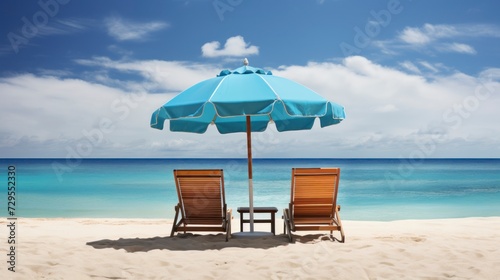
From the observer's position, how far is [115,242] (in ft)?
18.8

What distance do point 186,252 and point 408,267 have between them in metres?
2.16

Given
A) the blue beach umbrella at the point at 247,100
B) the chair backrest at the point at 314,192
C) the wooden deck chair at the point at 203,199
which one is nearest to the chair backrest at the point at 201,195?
the wooden deck chair at the point at 203,199

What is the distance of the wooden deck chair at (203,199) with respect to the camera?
5.65 meters

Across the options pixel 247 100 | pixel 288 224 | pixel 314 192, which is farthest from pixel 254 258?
pixel 247 100

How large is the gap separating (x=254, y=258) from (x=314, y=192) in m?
1.35

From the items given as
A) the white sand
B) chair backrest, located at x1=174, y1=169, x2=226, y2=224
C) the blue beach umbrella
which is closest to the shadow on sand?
the white sand

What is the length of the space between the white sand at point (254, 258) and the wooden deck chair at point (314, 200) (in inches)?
8.2

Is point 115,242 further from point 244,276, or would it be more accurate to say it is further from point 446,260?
point 446,260

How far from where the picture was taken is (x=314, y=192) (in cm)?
563

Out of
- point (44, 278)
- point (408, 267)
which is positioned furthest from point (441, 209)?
point (44, 278)

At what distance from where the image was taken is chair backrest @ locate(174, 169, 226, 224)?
5.64 metres

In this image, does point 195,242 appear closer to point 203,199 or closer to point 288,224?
point 203,199

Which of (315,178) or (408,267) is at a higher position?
(315,178)

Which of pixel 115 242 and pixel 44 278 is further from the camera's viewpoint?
pixel 115 242
